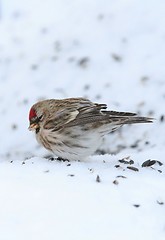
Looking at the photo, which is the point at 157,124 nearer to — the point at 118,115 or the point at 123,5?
the point at 118,115

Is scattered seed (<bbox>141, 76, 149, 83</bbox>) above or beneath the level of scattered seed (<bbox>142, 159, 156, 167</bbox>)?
above

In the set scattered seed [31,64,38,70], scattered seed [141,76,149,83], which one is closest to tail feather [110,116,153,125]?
scattered seed [141,76,149,83]

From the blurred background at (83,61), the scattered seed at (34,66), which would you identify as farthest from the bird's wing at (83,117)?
the scattered seed at (34,66)

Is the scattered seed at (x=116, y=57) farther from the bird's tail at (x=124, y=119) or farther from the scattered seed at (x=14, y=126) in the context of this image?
the bird's tail at (x=124, y=119)

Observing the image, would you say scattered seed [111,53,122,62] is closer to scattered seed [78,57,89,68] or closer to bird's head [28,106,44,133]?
scattered seed [78,57,89,68]

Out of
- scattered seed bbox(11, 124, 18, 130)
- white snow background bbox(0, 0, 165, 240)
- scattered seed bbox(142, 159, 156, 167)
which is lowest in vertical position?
scattered seed bbox(11, 124, 18, 130)

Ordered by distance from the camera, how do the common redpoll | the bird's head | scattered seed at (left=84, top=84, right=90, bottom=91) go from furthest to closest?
1. scattered seed at (left=84, top=84, right=90, bottom=91)
2. the bird's head
3. the common redpoll

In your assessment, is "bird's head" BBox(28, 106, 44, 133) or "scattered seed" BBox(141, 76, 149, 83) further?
"scattered seed" BBox(141, 76, 149, 83)

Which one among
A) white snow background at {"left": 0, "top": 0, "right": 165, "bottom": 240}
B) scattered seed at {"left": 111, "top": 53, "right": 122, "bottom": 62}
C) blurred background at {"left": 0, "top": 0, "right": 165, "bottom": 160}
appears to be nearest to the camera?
white snow background at {"left": 0, "top": 0, "right": 165, "bottom": 240}
